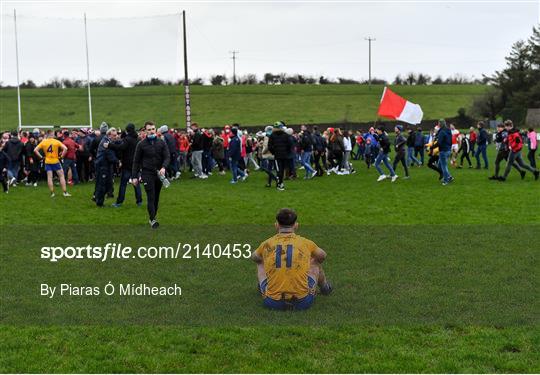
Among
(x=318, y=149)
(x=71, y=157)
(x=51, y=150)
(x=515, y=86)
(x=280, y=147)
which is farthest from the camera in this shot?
(x=515, y=86)

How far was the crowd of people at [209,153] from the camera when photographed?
17.1m

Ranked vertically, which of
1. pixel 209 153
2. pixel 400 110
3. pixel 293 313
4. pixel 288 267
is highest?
pixel 400 110

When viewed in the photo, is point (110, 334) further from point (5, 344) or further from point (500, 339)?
point (500, 339)

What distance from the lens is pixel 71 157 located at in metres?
22.0

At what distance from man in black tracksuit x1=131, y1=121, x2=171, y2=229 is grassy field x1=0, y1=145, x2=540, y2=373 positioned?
717mm

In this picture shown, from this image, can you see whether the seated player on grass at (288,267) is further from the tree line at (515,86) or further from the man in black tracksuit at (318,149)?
the tree line at (515,86)

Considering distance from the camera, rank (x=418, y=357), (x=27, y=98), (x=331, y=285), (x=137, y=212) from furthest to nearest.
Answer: (x=27, y=98)
(x=137, y=212)
(x=331, y=285)
(x=418, y=357)

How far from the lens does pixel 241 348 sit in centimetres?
630

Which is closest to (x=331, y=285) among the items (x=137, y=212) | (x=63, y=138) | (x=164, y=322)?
(x=164, y=322)

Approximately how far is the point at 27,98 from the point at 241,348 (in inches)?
2859

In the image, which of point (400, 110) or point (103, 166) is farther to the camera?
point (400, 110)

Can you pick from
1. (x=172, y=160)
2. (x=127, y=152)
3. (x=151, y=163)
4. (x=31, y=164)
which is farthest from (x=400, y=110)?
(x=151, y=163)

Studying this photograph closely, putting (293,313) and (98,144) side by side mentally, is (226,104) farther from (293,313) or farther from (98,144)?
(293,313)

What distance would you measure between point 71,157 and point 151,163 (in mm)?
9457
